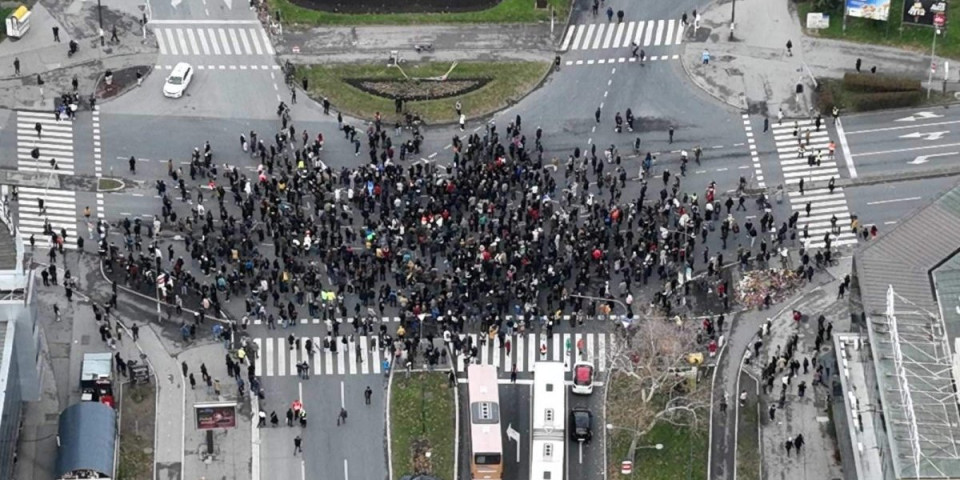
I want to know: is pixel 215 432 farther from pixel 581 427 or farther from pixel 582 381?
pixel 582 381

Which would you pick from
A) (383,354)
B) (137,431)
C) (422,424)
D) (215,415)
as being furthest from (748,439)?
(137,431)

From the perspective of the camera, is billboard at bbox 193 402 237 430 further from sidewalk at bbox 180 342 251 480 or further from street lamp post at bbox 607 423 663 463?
street lamp post at bbox 607 423 663 463

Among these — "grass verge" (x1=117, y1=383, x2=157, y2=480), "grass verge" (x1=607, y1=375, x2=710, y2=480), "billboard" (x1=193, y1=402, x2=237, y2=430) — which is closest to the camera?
"billboard" (x1=193, y1=402, x2=237, y2=430)

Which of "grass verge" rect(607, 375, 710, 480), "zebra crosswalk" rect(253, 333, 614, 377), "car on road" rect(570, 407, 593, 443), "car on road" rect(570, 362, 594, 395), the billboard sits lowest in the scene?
"grass verge" rect(607, 375, 710, 480)

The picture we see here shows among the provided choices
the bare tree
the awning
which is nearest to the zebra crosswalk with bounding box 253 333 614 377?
the bare tree

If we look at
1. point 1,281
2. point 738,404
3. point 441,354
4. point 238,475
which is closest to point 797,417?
point 738,404
